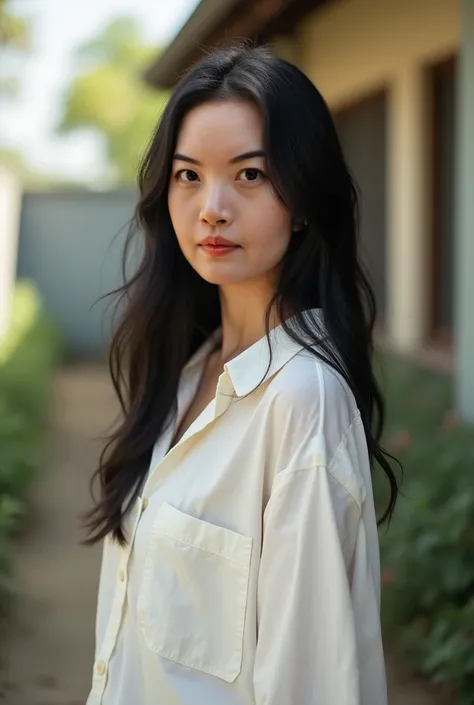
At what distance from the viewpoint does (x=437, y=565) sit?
3547 mm

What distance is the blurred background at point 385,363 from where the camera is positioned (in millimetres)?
3604

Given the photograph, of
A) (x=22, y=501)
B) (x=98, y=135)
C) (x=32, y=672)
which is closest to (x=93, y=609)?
(x=32, y=672)

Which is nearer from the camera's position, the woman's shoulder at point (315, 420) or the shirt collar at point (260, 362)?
the woman's shoulder at point (315, 420)

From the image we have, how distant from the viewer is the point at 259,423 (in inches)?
63.3

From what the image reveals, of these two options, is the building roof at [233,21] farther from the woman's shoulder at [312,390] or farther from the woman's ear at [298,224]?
the woman's shoulder at [312,390]

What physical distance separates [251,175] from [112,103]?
52.5 meters

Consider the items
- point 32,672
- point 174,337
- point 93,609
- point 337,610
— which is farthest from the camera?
point 93,609

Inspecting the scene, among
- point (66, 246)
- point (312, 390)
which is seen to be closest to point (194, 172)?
point (312, 390)

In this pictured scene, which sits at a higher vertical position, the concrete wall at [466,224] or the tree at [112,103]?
the tree at [112,103]

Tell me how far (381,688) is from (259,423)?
44 centimetres

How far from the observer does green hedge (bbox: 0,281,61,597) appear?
497 centimetres

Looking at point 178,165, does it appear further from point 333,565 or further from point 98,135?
point 98,135

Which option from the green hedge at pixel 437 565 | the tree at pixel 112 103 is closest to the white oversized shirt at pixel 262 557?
the green hedge at pixel 437 565

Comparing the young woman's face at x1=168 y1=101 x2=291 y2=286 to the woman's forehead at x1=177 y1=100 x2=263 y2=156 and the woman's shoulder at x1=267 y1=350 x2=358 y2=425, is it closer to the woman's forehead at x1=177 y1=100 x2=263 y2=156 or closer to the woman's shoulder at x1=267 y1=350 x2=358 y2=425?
the woman's forehead at x1=177 y1=100 x2=263 y2=156
